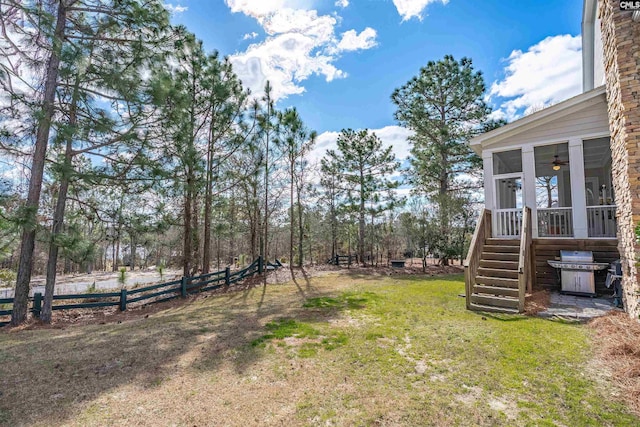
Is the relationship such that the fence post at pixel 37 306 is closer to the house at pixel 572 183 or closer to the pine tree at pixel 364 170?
the house at pixel 572 183

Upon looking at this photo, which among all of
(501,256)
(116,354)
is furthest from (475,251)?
(116,354)

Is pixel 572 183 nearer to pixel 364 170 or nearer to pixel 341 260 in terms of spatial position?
pixel 364 170

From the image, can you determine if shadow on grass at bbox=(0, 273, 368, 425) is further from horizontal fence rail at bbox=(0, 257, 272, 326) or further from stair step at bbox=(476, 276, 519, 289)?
stair step at bbox=(476, 276, 519, 289)

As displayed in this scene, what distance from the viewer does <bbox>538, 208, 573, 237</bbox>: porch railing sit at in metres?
8.05

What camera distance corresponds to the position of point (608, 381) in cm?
301

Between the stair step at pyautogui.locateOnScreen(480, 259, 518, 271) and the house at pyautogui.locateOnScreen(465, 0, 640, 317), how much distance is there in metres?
0.02

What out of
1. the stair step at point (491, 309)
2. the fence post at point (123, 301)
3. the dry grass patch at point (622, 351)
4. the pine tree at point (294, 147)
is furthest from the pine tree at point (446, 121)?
the fence post at point (123, 301)

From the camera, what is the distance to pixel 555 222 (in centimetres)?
826

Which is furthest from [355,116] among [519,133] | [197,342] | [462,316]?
[197,342]

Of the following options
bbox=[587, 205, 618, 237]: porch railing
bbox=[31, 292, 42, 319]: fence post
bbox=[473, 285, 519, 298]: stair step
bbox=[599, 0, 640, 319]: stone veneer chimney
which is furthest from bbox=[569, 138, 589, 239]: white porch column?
bbox=[31, 292, 42, 319]: fence post

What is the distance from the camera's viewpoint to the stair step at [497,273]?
6270mm

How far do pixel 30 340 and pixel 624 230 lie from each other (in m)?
11.2

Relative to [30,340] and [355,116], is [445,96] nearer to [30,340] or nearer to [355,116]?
[355,116]

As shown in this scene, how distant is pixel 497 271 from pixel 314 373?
5205mm
